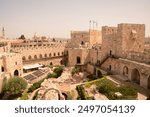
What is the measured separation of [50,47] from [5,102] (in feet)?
55.1

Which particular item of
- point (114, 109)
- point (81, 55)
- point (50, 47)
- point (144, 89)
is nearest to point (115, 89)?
point (144, 89)

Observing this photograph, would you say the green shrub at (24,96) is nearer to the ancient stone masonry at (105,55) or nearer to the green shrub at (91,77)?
the ancient stone masonry at (105,55)

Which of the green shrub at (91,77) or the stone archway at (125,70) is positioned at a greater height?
the stone archway at (125,70)

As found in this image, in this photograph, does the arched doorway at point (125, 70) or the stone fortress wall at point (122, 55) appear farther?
the arched doorway at point (125, 70)

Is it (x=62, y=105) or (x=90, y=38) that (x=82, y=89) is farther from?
(x=90, y=38)

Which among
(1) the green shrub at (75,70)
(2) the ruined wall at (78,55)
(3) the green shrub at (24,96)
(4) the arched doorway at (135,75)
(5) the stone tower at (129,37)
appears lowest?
(3) the green shrub at (24,96)

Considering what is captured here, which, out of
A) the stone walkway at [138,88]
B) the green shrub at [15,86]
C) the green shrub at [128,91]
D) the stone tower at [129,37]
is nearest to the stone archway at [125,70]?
the stone walkway at [138,88]

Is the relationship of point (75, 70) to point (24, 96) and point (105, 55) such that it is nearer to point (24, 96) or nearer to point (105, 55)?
point (105, 55)

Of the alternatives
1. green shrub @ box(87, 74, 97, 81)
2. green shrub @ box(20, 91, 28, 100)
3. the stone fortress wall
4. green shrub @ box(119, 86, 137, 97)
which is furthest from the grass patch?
green shrub @ box(20, 91, 28, 100)

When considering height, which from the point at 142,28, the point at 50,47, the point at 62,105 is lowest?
the point at 62,105

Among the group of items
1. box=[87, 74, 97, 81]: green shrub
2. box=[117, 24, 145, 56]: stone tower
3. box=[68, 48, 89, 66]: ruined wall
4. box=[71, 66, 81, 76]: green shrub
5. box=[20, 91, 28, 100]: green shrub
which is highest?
box=[117, 24, 145, 56]: stone tower

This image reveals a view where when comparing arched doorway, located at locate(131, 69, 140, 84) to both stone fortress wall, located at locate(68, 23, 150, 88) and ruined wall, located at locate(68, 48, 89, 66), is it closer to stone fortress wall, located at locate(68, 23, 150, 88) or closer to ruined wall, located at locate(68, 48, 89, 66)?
stone fortress wall, located at locate(68, 23, 150, 88)

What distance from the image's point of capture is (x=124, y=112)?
6.05 meters

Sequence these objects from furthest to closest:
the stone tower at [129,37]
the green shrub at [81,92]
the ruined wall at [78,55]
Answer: the ruined wall at [78,55]
the stone tower at [129,37]
the green shrub at [81,92]
